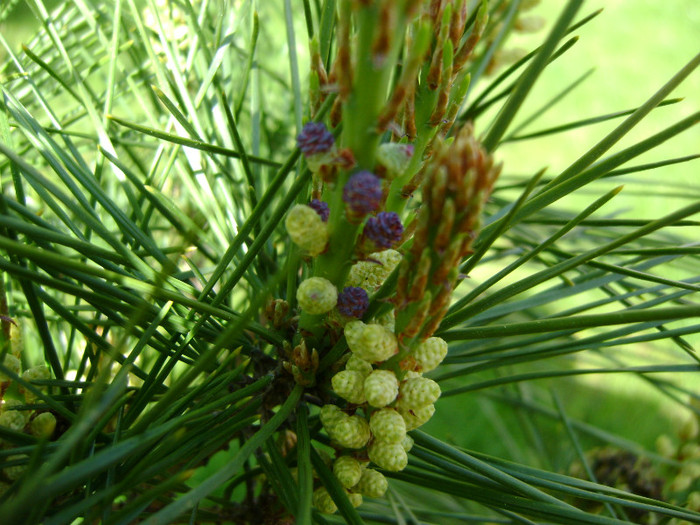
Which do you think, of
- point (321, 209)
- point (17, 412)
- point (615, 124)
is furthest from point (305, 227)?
point (615, 124)

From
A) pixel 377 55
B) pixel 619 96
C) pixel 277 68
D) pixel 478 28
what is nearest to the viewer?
pixel 377 55

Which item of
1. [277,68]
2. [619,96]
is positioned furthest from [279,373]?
[619,96]

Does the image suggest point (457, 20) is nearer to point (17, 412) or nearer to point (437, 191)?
point (437, 191)

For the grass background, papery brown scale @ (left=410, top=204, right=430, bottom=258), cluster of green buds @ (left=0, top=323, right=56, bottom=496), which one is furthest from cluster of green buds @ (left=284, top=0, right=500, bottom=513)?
the grass background

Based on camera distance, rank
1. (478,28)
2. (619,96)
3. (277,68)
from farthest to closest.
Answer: (619,96) → (277,68) → (478,28)

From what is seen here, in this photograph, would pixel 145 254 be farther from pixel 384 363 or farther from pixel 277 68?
pixel 277 68

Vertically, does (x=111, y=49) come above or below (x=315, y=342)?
above

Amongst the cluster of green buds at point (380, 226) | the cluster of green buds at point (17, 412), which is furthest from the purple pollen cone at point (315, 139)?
the cluster of green buds at point (17, 412)
